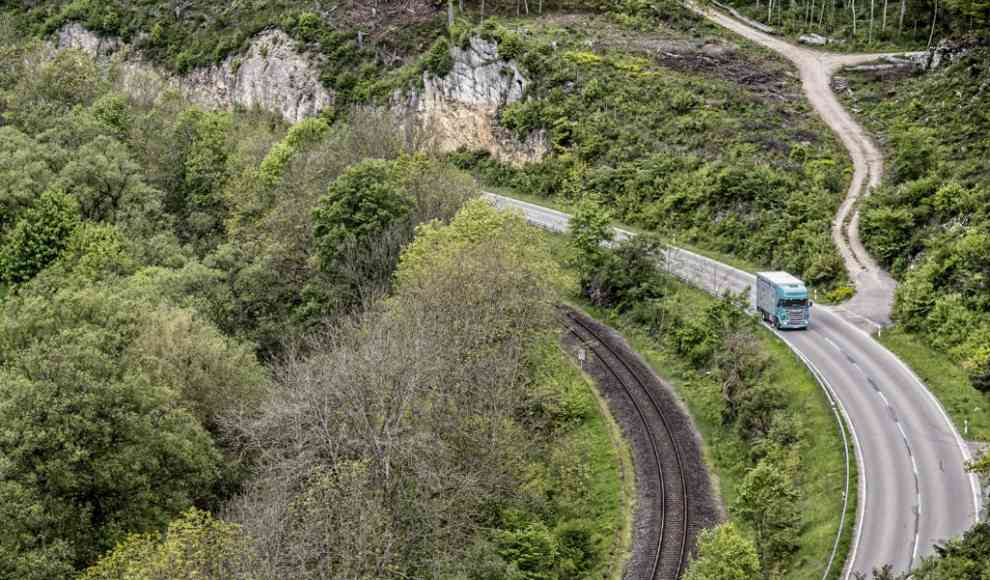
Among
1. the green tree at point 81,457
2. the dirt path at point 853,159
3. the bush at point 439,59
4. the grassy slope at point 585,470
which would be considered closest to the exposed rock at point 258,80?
the bush at point 439,59

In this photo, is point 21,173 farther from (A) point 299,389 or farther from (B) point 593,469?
(B) point 593,469

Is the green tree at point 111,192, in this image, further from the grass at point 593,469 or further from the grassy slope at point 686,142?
the grass at point 593,469

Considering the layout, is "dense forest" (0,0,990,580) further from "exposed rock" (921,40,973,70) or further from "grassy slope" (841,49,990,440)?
"exposed rock" (921,40,973,70)

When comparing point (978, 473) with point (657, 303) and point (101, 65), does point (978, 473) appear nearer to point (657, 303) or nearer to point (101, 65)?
point (657, 303)

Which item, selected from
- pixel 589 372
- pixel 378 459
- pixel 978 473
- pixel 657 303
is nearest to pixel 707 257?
pixel 657 303

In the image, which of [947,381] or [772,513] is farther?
[947,381]

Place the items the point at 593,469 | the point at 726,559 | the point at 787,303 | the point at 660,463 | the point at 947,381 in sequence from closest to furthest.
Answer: the point at 726,559 → the point at 947,381 → the point at 660,463 → the point at 593,469 → the point at 787,303

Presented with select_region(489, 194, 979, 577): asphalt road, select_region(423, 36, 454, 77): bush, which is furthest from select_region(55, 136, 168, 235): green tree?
select_region(489, 194, 979, 577): asphalt road

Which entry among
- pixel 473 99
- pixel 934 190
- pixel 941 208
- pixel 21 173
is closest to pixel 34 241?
pixel 21 173
